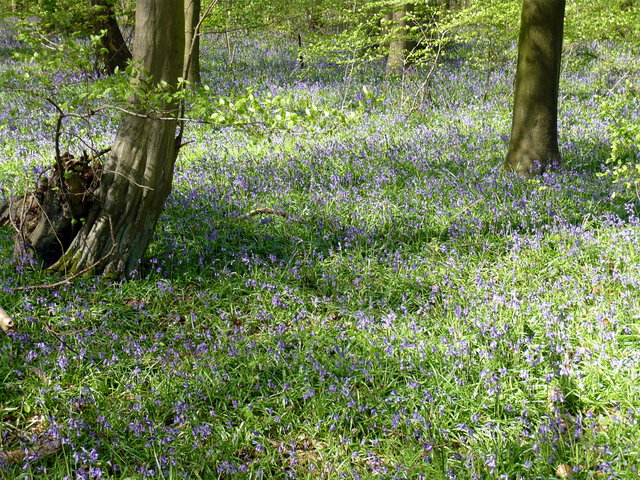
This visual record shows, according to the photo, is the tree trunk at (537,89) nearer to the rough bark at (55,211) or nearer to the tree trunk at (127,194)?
the tree trunk at (127,194)

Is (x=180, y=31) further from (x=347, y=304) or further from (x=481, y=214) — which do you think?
(x=481, y=214)

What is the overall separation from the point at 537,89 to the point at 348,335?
4.15m

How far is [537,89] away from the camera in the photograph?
252 inches

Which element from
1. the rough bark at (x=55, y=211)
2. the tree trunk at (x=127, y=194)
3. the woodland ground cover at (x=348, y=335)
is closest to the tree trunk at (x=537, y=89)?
the woodland ground cover at (x=348, y=335)

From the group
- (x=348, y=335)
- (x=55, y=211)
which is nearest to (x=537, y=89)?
(x=348, y=335)

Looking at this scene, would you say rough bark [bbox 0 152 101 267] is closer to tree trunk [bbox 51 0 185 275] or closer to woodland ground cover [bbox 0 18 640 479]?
tree trunk [bbox 51 0 185 275]

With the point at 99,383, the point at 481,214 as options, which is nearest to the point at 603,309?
the point at 481,214

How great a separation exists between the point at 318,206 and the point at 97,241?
2.30 meters

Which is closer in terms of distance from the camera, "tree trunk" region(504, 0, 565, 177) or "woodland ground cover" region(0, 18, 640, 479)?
"woodland ground cover" region(0, 18, 640, 479)

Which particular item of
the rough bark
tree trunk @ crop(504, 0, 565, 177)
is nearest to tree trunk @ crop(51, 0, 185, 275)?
the rough bark

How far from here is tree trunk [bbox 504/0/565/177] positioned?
20.4ft

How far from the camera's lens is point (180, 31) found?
14.8ft

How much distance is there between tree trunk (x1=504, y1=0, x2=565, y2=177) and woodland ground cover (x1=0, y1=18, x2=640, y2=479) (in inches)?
16.6

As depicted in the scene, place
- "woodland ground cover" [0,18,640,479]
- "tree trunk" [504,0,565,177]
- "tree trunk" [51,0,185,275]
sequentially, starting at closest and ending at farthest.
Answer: "woodland ground cover" [0,18,640,479] → "tree trunk" [51,0,185,275] → "tree trunk" [504,0,565,177]
